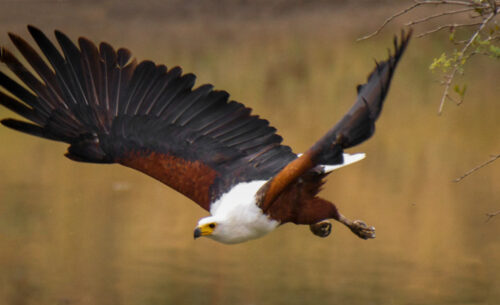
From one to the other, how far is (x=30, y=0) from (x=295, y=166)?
1464 centimetres

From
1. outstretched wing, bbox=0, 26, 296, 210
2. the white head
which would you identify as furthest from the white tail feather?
outstretched wing, bbox=0, 26, 296, 210

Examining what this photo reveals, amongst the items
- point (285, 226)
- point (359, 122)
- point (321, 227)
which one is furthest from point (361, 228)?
point (285, 226)

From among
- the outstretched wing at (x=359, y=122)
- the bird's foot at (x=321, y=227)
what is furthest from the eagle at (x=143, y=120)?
the outstretched wing at (x=359, y=122)

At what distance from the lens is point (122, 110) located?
22.3 ft

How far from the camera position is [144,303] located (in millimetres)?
10547

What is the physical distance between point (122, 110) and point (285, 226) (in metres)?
5.83

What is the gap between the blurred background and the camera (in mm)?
10883

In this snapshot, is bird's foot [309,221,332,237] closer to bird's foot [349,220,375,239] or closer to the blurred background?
bird's foot [349,220,375,239]

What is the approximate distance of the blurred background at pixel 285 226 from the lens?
35.7 feet

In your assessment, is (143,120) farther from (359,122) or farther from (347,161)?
(359,122)

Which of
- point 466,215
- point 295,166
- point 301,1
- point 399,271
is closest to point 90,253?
point 399,271

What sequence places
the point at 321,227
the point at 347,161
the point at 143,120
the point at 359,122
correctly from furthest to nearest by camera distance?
the point at 143,120, the point at 321,227, the point at 347,161, the point at 359,122

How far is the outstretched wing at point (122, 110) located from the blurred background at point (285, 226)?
3.93 metres

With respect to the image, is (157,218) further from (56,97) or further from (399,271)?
(56,97)
